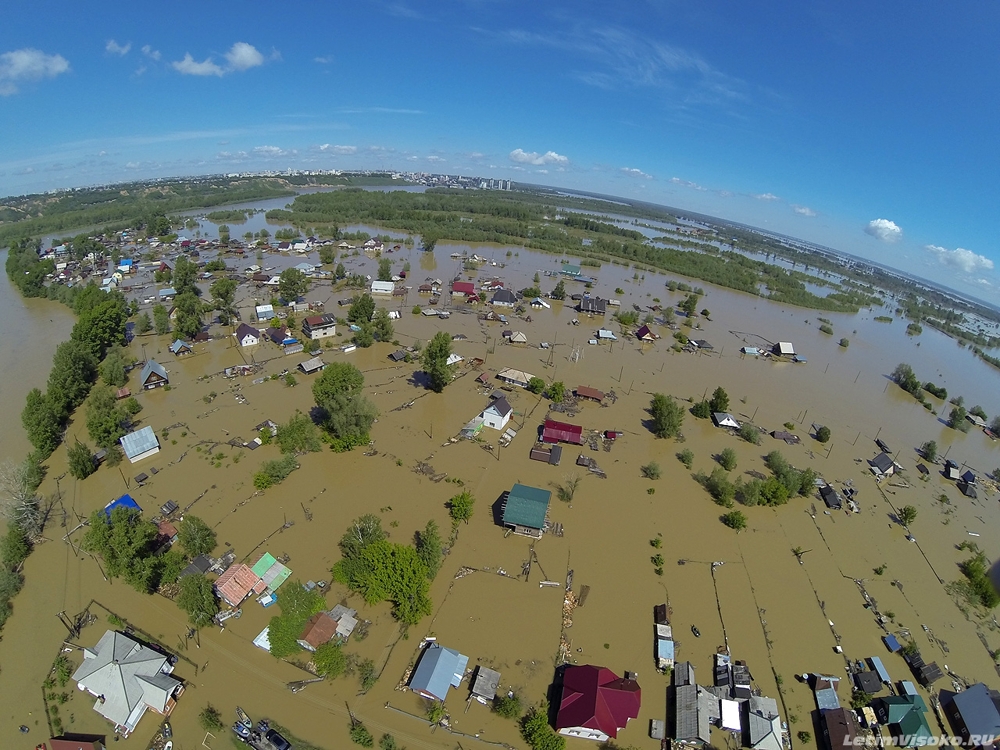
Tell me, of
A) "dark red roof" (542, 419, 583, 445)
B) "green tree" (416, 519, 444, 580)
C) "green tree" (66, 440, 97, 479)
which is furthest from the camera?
"dark red roof" (542, 419, 583, 445)

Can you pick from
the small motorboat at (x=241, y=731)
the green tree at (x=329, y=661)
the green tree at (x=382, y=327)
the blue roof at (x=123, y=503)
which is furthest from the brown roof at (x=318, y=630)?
the green tree at (x=382, y=327)

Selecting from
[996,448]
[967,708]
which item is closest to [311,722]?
[967,708]

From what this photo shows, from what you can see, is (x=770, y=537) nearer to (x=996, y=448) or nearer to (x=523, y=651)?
(x=523, y=651)

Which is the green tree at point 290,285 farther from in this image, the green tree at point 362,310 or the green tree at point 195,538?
the green tree at point 195,538

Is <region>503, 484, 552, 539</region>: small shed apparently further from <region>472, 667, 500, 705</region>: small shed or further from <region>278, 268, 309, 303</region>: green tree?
<region>278, 268, 309, 303</region>: green tree

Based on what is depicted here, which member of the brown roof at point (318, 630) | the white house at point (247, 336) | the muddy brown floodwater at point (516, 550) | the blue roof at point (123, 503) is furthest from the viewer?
the white house at point (247, 336)

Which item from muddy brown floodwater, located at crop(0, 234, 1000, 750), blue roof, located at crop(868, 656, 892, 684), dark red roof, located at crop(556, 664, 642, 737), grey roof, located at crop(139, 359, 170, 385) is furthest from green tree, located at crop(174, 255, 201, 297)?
blue roof, located at crop(868, 656, 892, 684)
